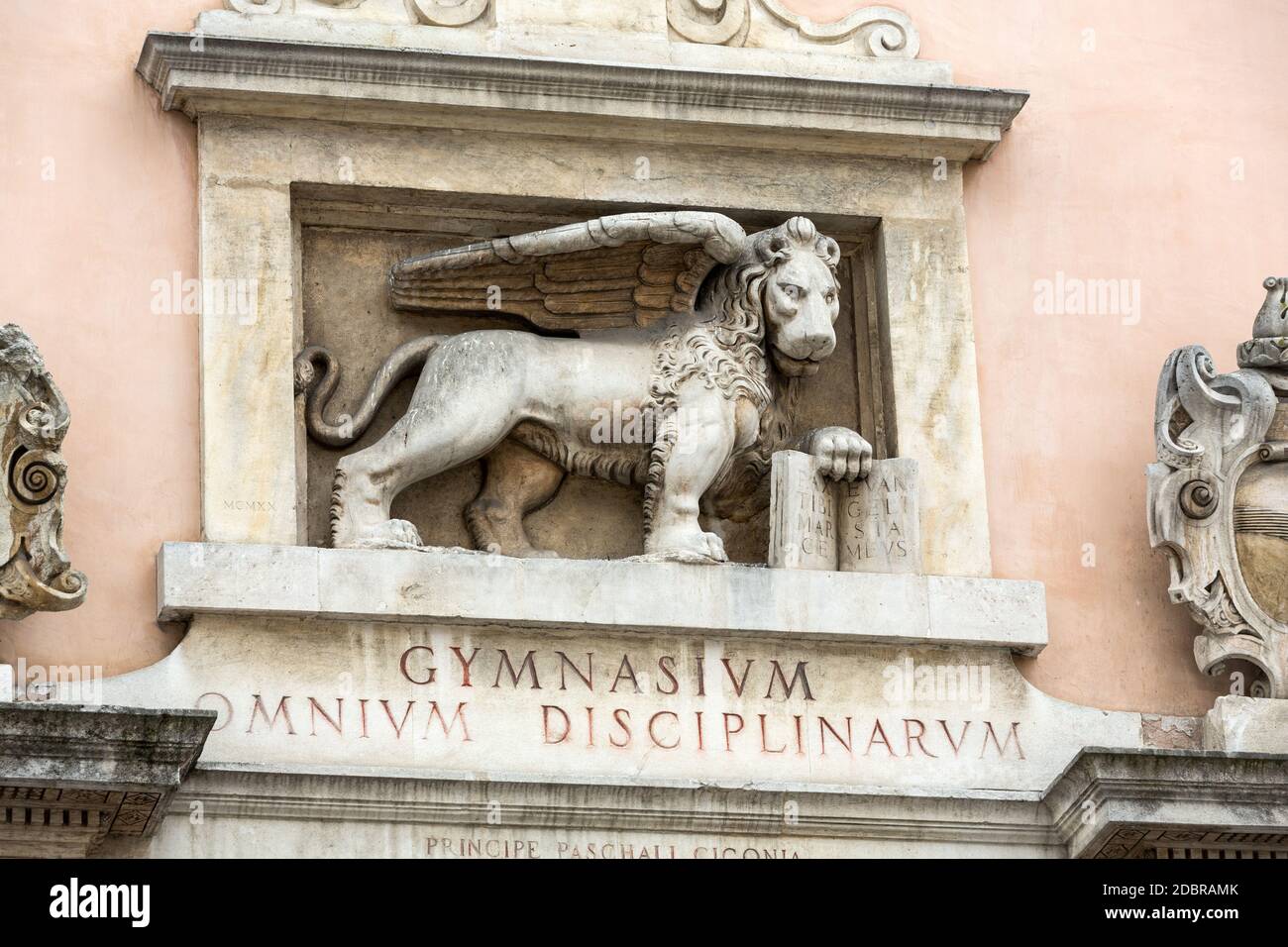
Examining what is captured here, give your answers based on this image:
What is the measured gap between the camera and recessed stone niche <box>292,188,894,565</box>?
10289 millimetres

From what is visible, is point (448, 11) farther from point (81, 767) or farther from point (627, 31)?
point (81, 767)

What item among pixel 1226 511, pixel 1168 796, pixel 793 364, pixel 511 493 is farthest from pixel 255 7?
pixel 1168 796

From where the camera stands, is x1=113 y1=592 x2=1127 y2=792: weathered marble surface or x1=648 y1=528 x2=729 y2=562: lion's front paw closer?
x1=113 y1=592 x2=1127 y2=792: weathered marble surface

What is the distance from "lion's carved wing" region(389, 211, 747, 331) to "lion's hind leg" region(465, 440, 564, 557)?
1.38ft

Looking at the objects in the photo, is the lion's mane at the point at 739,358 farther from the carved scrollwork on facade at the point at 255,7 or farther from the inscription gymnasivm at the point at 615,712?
the carved scrollwork on facade at the point at 255,7

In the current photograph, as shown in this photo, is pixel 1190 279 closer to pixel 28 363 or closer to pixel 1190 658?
pixel 1190 658

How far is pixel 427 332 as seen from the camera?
34.2 ft

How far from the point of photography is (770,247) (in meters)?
10.4

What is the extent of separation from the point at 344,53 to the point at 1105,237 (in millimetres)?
2468

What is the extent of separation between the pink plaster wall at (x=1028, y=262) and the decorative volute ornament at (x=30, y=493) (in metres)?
0.29

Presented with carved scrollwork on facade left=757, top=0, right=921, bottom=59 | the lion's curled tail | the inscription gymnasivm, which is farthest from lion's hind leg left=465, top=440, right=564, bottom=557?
carved scrollwork on facade left=757, top=0, right=921, bottom=59

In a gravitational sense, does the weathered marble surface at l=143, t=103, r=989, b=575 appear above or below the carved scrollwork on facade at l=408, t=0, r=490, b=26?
below

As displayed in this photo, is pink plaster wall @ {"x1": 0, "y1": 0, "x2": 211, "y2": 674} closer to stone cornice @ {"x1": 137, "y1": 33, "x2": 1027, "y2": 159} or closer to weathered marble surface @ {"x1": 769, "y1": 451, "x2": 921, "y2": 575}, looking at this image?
stone cornice @ {"x1": 137, "y1": 33, "x2": 1027, "y2": 159}

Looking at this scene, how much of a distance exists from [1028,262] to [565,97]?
1552 mm
